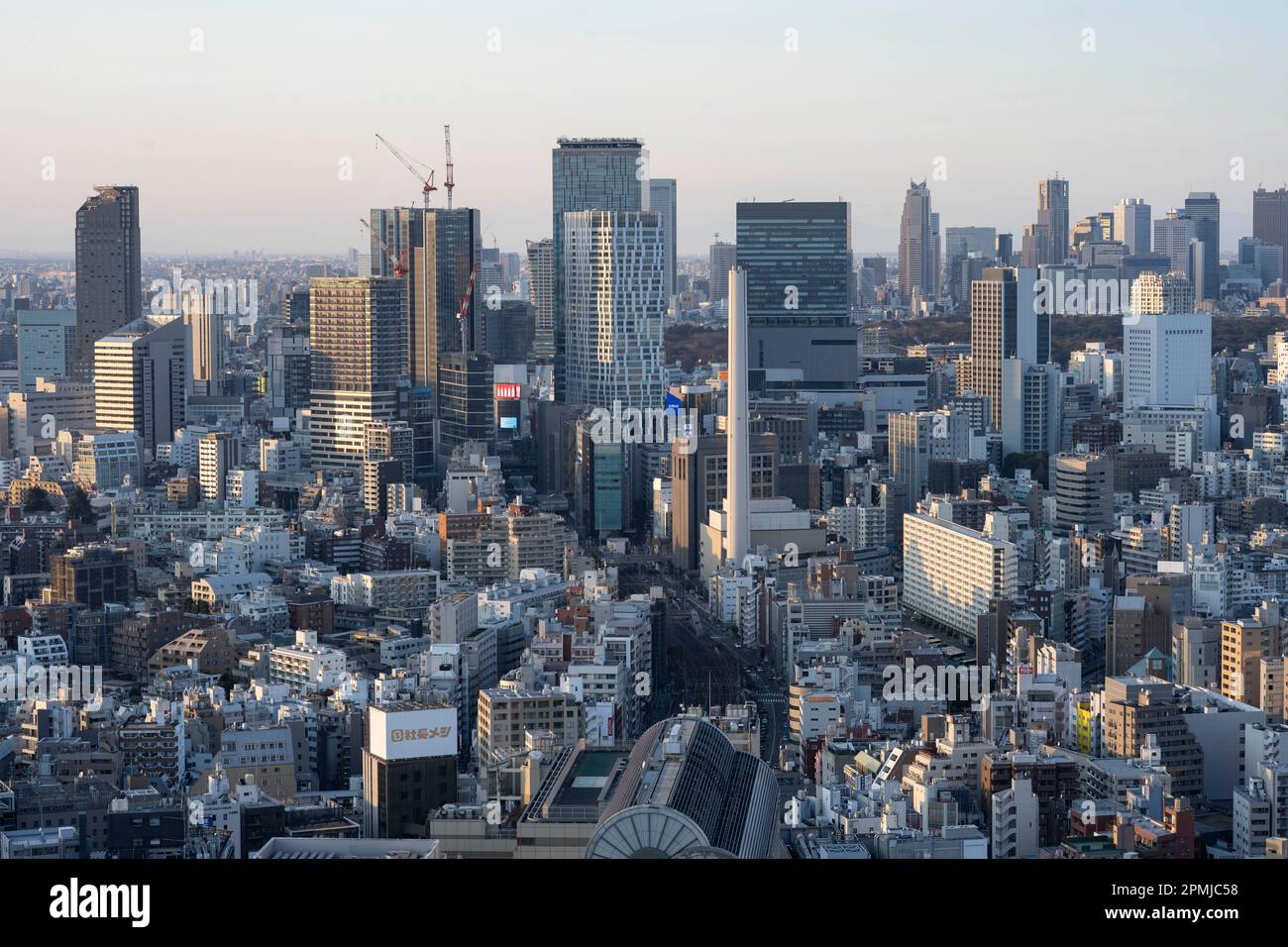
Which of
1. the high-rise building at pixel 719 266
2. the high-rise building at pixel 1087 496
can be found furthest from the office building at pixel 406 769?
the high-rise building at pixel 719 266

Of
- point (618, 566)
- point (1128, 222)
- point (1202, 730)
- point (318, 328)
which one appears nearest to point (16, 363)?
point (318, 328)

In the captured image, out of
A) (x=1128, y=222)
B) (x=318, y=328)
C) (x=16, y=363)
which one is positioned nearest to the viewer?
(x=318, y=328)

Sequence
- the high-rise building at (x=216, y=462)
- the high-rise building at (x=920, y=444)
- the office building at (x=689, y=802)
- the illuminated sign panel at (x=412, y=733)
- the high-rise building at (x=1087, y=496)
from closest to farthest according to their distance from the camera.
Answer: the office building at (x=689, y=802) < the illuminated sign panel at (x=412, y=733) < the high-rise building at (x=1087, y=496) < the high-rise building at (x=920, y=444) < the high-rise building at (x=216, y=462)

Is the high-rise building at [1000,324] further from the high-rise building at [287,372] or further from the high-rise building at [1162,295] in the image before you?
the high-rise building at [287,372]

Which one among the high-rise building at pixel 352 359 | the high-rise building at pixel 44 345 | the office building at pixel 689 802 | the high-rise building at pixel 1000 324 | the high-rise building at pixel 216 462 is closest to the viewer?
the office building at pixel 689 802

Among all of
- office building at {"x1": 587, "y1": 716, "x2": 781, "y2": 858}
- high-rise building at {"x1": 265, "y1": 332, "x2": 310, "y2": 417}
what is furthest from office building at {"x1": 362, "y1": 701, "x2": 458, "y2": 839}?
high-rise building at {"x1": 265, "y1": 332, "x2": 310, "y2": 417}
